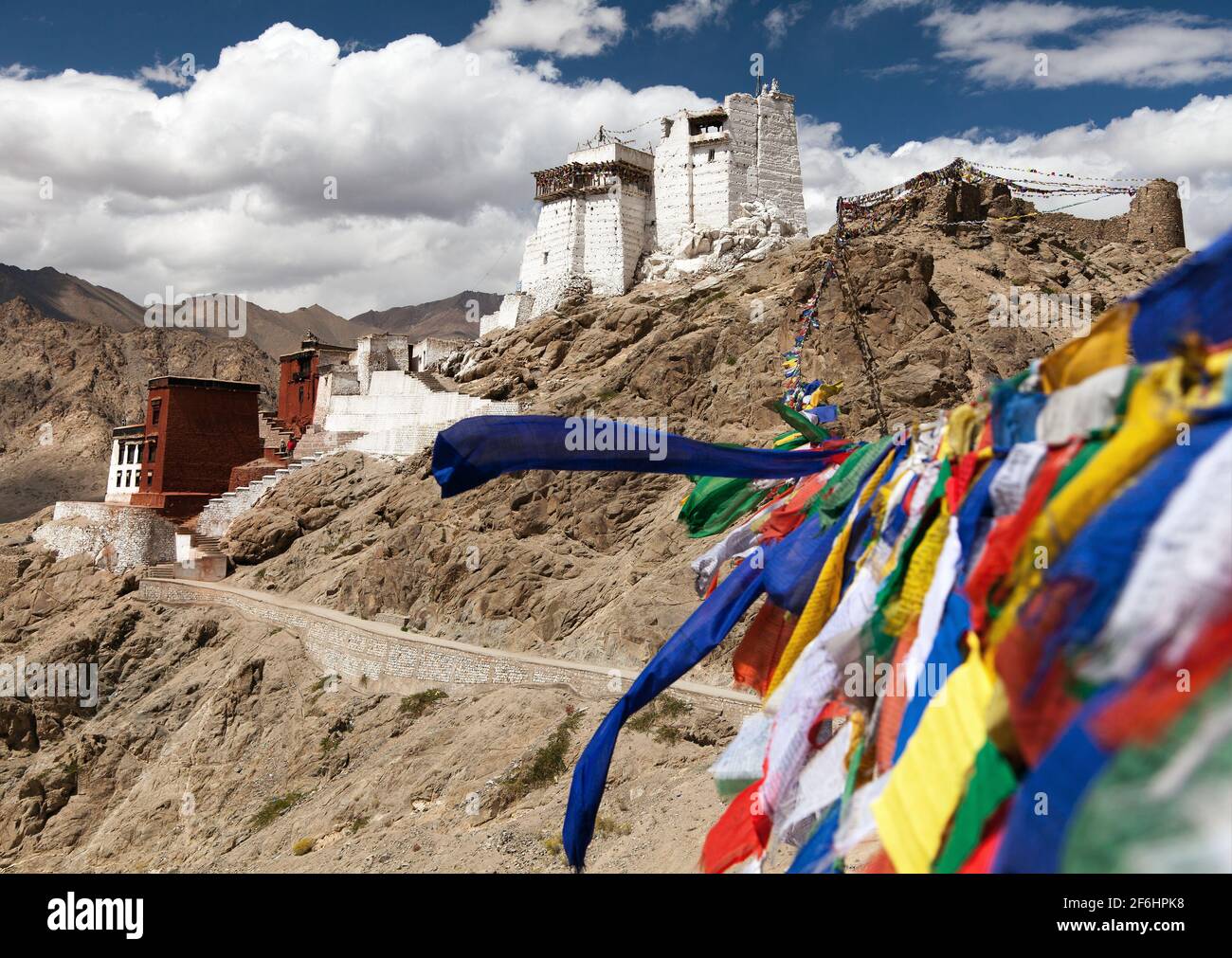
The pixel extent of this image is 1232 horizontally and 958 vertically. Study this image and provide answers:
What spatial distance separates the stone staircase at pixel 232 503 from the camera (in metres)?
44.8

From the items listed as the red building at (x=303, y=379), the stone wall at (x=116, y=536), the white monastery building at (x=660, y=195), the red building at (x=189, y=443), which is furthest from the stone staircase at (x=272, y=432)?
the white monastery building at (x=660, y=195)

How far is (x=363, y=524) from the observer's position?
37625 millimetres

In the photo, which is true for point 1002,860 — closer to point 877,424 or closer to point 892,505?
point 892,505

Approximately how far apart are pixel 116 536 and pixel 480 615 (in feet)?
79.7

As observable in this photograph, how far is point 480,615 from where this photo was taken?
27.5 m

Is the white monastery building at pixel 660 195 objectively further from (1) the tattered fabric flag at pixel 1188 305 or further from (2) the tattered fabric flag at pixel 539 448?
(1) the tattered fabric flag at pixel 1188 305

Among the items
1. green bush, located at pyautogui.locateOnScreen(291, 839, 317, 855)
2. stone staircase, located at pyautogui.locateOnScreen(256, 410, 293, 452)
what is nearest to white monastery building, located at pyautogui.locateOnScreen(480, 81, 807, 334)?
stone staircase, located at pyautogui.locateOnScreen(256, 410, 293, 452)

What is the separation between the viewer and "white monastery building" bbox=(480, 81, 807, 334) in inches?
1956

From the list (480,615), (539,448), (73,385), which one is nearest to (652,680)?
(539,448)

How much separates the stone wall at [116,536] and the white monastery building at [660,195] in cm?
1932

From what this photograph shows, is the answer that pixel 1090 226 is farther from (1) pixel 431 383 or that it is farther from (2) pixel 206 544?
(2) pixel 206 544

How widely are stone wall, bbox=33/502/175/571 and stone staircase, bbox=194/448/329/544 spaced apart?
1.49 m

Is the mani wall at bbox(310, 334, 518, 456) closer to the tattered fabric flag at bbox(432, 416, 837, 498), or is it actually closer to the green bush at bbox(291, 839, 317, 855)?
the green bush at bbox(291, 839, 317, 855)

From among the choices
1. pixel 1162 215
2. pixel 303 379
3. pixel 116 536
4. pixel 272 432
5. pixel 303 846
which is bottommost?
pixel 303 846
